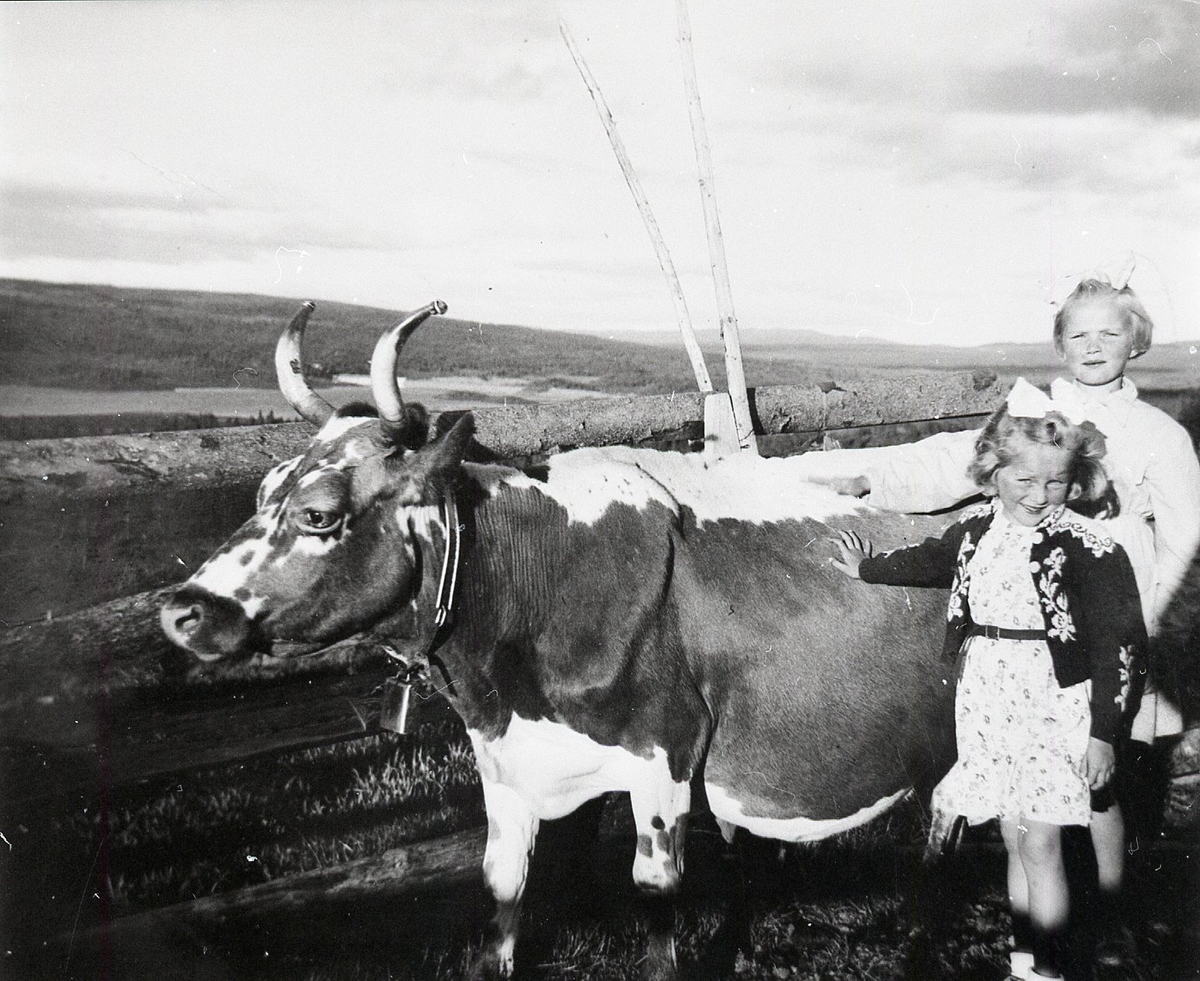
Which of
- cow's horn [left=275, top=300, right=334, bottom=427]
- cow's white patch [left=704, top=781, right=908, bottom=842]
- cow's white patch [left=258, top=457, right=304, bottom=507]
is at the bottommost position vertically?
cow's white patch [left=704, top=781, right=908, bottom=842]

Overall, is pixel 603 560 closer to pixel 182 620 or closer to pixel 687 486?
pixel 687 486

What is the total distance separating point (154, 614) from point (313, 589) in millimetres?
1008

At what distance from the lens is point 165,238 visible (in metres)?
3.22

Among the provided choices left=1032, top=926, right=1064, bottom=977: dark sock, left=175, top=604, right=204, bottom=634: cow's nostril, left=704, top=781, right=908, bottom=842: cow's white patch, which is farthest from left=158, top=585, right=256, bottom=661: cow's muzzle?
left=1032, top=926, right=1064, bottom=977: dark sock

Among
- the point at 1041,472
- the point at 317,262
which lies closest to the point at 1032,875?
the point at 1041,472

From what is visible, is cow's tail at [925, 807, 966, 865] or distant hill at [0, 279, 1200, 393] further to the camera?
cow's tail at [925, 807, 966, 865]

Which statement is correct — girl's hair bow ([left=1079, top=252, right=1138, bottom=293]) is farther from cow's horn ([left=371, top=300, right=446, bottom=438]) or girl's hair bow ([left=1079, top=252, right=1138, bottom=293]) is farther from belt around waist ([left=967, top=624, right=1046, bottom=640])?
cow's horn ([left=371, top=300, right=446, bottom=438])

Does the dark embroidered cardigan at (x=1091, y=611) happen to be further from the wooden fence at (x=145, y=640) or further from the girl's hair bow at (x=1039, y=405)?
the wooden fence at (x=145, y=640)

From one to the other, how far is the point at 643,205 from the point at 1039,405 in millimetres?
1792

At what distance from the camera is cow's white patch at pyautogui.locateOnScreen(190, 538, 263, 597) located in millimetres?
2441

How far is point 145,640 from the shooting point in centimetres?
314

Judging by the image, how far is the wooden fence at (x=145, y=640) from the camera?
9.34 ft

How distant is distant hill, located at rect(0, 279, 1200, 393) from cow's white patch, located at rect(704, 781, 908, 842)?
227 cm

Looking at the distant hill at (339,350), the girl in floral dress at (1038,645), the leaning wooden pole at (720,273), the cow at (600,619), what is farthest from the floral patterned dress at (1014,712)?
the distant hill at (339,350)
